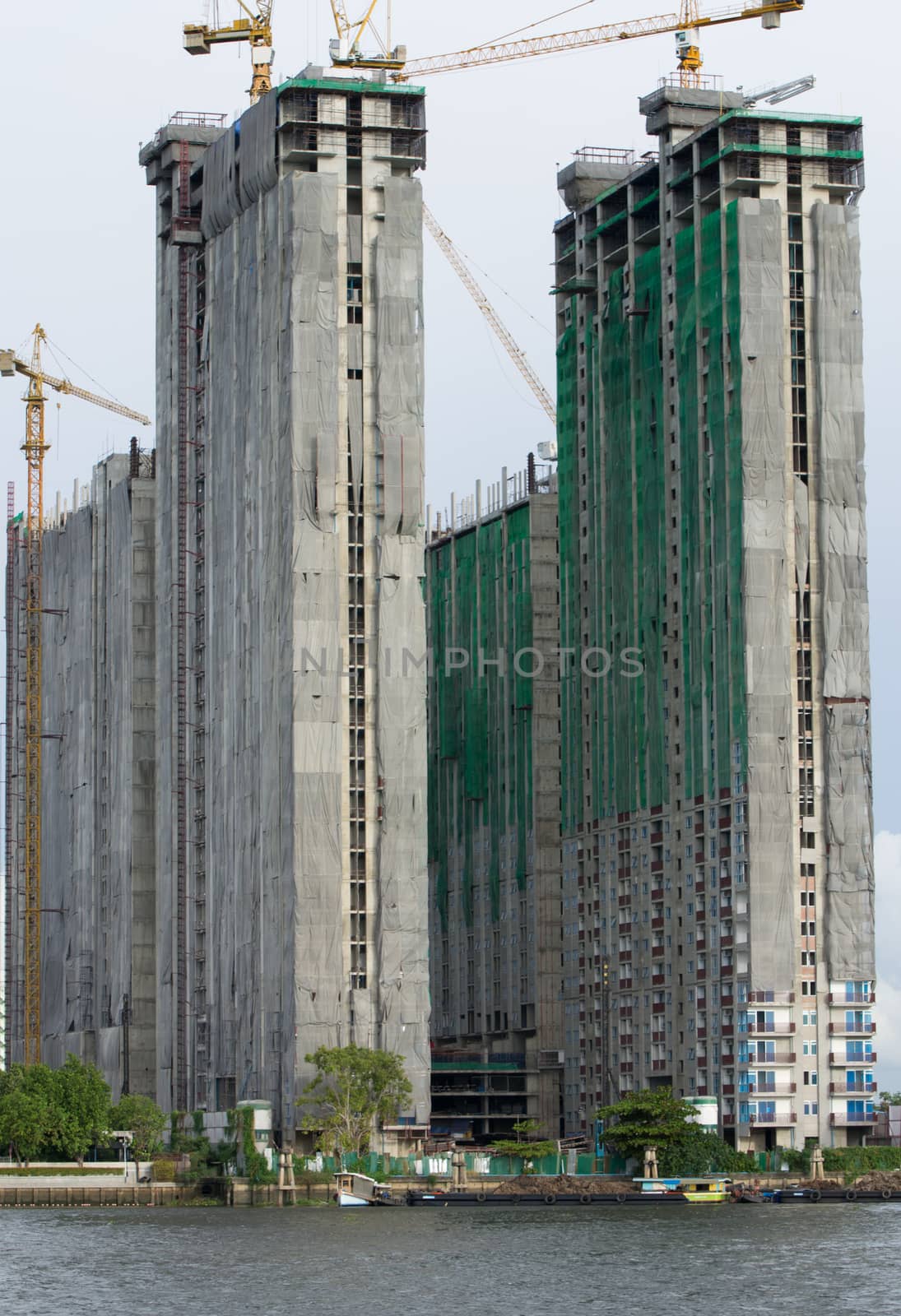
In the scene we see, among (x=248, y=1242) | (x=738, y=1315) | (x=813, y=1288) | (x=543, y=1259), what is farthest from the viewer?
(x=248, y=1242)

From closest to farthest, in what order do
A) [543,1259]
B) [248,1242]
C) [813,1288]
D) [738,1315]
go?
1. [738,1315]
2. [813,1288]
3. [543,1259]
4. [248,1242]

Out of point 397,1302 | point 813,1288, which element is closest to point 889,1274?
point 813,1288

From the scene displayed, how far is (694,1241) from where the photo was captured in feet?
603

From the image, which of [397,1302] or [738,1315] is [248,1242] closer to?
[397,1302]

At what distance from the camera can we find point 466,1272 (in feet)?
541

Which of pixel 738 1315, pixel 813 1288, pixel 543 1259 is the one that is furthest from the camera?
pixel 543 1259

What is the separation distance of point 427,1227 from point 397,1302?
166ft

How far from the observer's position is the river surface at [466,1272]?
148 meters

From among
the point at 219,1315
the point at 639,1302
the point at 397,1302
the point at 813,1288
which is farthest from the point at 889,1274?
the point at 219,1315

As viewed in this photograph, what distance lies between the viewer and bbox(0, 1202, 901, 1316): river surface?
148 m

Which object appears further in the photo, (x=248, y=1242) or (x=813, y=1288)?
(x=248, y=1242)

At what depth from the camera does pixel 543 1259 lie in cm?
17300

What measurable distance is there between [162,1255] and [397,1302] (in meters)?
34.8

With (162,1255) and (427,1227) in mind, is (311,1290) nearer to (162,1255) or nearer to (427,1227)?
(162,1255)
